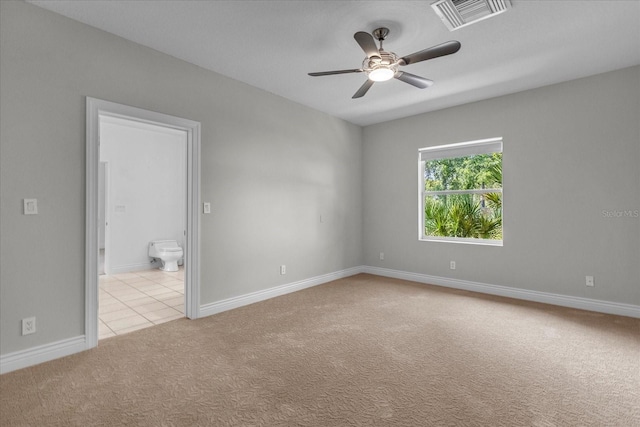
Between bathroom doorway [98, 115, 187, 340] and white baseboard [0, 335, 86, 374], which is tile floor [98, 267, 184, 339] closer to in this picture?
bathroom doorway [98, 115, 187, 340]

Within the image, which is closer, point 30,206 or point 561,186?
point 30,206

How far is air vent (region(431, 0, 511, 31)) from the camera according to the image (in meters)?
2.25

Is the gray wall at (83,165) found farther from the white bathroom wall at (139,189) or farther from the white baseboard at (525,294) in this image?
the white bathroom wall at (139,189)

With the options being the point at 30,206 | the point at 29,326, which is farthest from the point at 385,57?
the point at 29,326

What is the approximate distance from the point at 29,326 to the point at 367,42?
3.24 metres

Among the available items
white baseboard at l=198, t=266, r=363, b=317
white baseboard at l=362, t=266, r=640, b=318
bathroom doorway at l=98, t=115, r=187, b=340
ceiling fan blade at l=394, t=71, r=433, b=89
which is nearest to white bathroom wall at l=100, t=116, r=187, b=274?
bathroom doorway at l=98, t=115, r=187, b=340

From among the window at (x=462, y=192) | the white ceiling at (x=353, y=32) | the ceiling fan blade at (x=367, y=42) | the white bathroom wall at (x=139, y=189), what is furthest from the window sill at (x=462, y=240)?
the white bathroom wall at (x=139, y=189)

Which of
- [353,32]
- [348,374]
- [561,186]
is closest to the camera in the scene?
[348,374]

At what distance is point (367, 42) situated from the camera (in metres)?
2.25

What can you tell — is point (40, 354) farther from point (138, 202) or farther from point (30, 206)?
point (138, 202)

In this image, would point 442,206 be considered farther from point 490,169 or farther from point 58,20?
point 58,20

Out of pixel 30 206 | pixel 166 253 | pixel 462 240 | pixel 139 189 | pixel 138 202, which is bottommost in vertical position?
pixel 166 253

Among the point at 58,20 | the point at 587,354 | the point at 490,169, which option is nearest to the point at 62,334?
the point at 58,20

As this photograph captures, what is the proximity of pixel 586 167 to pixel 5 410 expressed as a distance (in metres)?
5.44
